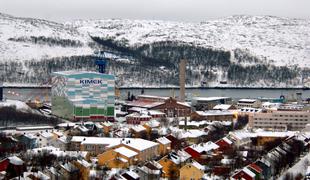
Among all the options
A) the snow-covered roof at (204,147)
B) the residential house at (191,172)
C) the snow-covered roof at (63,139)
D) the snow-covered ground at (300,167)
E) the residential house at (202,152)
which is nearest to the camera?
the residential house at (191,172)

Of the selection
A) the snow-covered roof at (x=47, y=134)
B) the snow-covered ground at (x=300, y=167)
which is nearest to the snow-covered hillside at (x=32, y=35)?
the snow-covered roof at (x=47, y=134)

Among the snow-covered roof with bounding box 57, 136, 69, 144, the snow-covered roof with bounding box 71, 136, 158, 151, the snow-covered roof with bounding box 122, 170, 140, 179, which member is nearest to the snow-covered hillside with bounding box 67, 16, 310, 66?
the snow-covered roof with bounding box 57, 136, 69, 144

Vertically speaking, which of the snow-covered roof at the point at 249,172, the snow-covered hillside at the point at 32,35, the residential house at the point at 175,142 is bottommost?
the residential house at the point at 175,142

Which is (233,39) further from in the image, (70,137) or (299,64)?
(70,137)

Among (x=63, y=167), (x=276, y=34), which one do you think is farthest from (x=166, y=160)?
(x=276, y=34)

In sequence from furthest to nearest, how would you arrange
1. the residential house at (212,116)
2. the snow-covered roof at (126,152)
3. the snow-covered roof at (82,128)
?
the residential house at (212,116), the snow-covered roof at (82,128), the snow-covered roof at (126,152)

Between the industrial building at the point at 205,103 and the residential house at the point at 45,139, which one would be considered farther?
the industrial building at the point at 205,103

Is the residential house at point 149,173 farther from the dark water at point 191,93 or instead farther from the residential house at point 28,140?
the dark water at point 191,93

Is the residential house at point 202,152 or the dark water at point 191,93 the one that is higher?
the residential house at point 202,152
